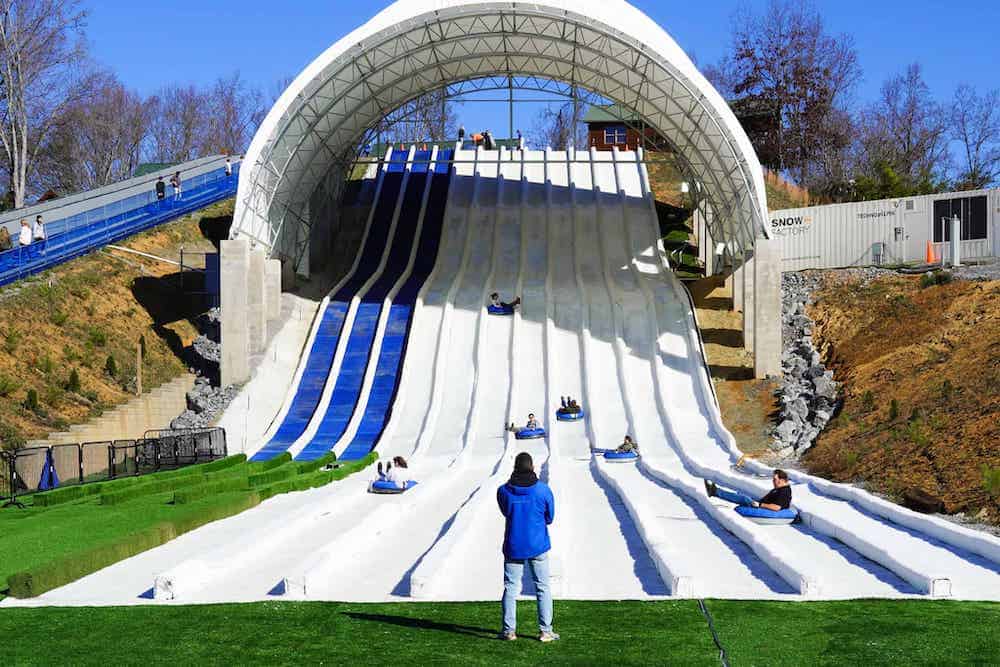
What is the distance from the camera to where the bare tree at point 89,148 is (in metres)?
70.1

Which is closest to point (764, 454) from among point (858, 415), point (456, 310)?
point (858, 415)

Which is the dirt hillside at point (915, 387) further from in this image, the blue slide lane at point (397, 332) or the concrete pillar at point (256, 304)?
the concrete pillar at point (256, 304)

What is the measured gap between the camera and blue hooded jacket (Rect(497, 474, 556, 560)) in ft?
32.5

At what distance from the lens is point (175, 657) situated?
9.45 meters

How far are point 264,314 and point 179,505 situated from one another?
1710cm

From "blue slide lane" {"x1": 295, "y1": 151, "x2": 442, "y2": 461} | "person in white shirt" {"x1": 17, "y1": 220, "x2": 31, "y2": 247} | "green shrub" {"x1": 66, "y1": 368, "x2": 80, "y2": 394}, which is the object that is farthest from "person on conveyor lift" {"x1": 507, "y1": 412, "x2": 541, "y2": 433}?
"person in white shirt" {"x1": 17, "y1": 220, "x2": 31, "y2": 247}

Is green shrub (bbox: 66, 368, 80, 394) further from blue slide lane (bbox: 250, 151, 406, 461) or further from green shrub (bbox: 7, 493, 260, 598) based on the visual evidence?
green shrub (bbox: 7, 493, 260, 598)

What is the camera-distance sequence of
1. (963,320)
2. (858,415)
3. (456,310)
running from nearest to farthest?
(858,415)
(963,320)
(456,310)

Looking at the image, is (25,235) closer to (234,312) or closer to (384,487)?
(234,312)

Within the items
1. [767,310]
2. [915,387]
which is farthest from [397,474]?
[767,310]

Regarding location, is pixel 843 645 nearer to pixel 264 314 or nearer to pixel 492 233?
pixel 264 314

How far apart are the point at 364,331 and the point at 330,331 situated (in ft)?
3.46

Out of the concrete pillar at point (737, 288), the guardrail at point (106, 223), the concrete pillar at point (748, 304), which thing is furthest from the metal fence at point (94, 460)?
the concrete pillar at point (737, 288)

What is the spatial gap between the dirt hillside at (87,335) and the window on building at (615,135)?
110ft
